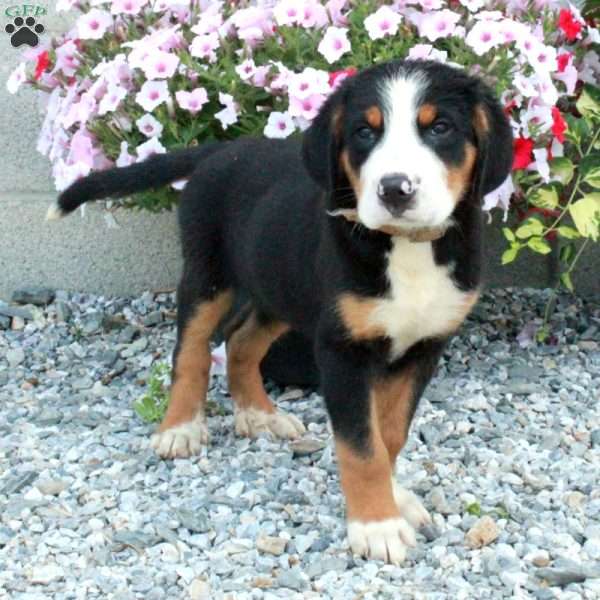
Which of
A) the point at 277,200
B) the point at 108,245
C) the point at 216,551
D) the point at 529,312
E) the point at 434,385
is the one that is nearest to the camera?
Result: the point at 216,551

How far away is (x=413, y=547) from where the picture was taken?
11.4ft

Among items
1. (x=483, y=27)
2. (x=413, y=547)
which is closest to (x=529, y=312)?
(x=483, y=27)

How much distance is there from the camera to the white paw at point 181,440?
13.7ft

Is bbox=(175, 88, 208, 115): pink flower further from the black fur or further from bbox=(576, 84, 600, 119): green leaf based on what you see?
bbox=(576, 84, 600, 119): green leaf

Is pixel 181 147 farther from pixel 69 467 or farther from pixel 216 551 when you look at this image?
pixel 216 551

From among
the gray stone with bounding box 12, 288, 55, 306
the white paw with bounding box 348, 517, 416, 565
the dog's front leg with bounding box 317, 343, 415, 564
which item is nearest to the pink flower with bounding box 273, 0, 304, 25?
the dog's front leg with bounding box 317, 343, 415, 564

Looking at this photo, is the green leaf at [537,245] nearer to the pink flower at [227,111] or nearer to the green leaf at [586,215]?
the green leaf at [586,215]

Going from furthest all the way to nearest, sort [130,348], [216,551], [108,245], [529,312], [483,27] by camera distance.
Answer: [108,245] → [529,312] → [130,348] → [483,27] → [216,551]

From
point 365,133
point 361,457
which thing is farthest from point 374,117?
point 361,457

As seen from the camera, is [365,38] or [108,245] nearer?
[365,38]

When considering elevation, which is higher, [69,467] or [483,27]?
[483,27]

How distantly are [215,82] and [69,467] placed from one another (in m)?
1.50

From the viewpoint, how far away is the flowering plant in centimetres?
458

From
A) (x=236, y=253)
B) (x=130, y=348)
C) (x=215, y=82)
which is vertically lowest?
(x=130, y=348)
